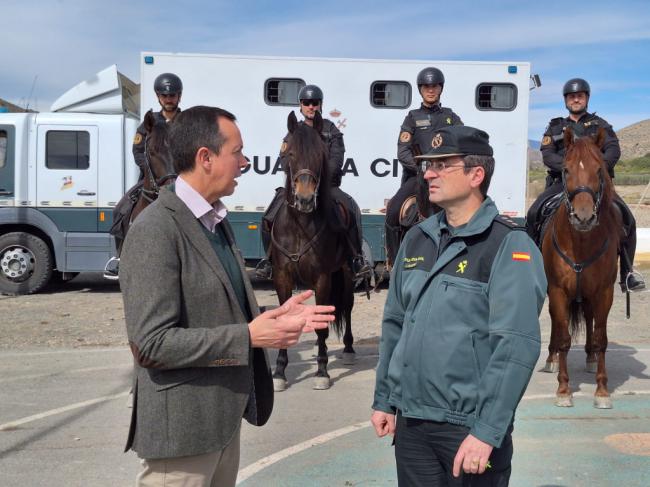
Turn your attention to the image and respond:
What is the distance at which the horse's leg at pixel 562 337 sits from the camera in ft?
21.3

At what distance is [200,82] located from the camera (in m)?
12.7

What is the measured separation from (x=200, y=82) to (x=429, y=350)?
1089cm

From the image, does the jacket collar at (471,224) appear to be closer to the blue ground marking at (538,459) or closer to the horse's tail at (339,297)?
the blue ground marking at (538,459)

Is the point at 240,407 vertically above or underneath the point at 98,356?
above

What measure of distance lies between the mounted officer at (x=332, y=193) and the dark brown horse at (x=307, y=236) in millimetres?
103

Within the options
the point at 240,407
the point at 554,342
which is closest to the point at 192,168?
the point at 240,407

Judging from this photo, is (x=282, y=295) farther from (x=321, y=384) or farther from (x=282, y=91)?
(x=282, y=91)

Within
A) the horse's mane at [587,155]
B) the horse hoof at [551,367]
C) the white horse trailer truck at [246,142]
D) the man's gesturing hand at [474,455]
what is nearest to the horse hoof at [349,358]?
the horse hoof at [551,367]

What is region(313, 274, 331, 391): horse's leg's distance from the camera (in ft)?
23.5

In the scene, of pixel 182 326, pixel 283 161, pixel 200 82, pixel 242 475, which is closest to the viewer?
pixel 182 326

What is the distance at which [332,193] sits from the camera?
7.68 metres

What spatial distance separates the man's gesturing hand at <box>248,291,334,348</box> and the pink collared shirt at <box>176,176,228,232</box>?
40cm

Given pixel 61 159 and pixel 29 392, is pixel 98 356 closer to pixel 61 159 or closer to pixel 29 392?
pixel 29 392

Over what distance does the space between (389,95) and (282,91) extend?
6.32ft
